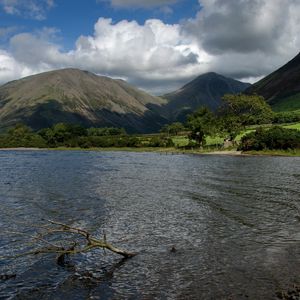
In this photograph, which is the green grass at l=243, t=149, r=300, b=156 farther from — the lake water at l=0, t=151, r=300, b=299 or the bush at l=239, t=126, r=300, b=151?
the lake water at l=0, t=151, r=300, b=299

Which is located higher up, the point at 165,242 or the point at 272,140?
the point at 272,140

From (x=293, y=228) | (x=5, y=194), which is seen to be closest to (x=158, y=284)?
(x=293, y=228)

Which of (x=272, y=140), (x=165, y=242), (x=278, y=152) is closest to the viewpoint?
(x=165, y=242)

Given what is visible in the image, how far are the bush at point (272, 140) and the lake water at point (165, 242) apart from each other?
109819mm

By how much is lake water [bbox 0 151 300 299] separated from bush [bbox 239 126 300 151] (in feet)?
360

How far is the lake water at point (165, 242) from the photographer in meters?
21.0

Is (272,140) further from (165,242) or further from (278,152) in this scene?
(165,242)

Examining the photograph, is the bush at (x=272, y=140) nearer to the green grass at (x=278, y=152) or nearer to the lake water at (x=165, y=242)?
the green grass at (x=278, y=152)

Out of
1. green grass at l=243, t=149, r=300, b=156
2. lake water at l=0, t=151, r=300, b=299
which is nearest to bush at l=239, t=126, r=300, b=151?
green grass at l=243, t=149, r=300, b=156

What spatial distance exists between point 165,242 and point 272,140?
148 meters

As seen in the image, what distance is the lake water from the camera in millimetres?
20969

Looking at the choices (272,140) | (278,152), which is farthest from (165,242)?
(272,140)

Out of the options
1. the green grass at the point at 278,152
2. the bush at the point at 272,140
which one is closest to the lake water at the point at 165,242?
the green grass at the point at 278,152

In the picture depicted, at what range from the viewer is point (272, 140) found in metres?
168
